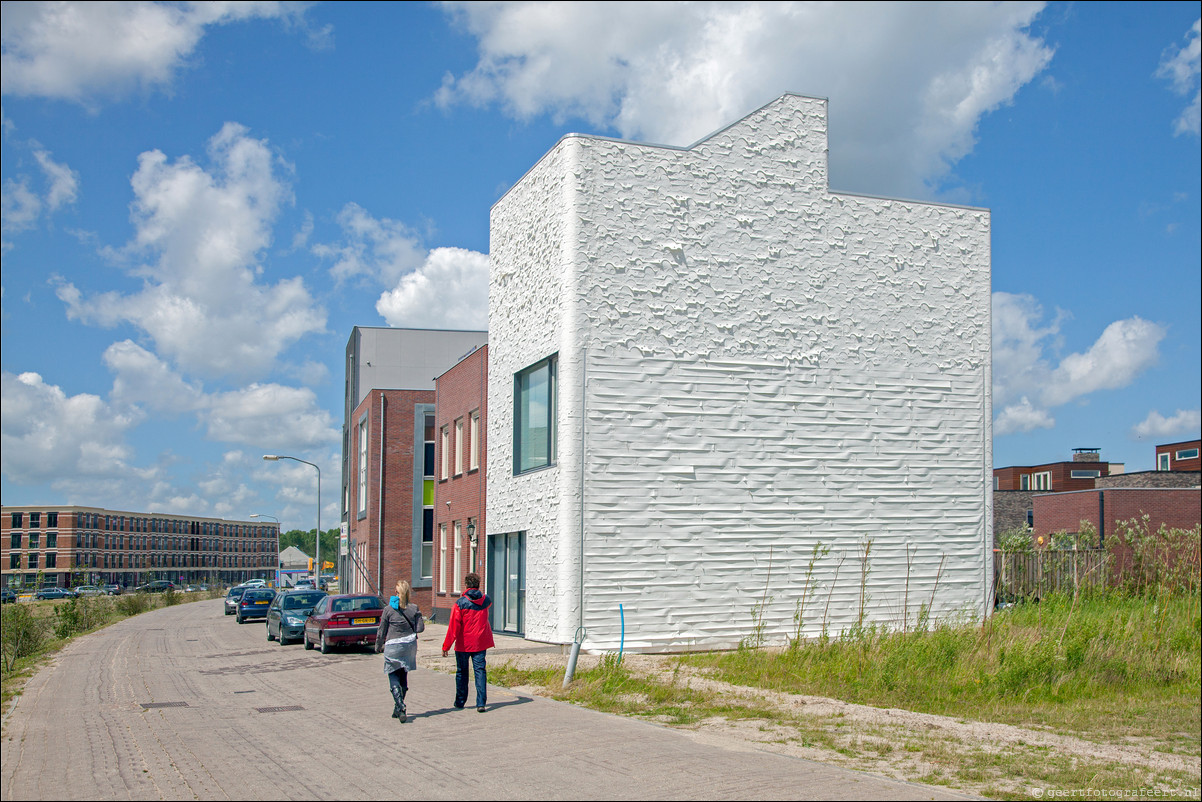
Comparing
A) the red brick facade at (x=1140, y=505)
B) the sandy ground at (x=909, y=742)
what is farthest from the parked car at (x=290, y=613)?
the red brick facade at (x=1140, y=505)

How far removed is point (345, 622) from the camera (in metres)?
22.9

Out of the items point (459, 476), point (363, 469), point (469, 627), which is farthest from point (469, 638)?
point (363, 469)

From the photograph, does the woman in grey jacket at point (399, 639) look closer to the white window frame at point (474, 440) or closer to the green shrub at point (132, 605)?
the white window frame at point (474, 440)

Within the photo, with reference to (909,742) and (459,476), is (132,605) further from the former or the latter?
(909,742)

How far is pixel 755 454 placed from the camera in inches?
863

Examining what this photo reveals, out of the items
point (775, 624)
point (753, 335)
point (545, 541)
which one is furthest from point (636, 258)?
point (775, 624)

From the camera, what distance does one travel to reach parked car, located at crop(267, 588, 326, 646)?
26.4 meters

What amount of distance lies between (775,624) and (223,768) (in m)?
14.6

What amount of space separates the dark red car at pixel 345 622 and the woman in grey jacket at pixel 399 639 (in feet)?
36.0

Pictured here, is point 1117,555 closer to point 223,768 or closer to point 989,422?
point 989,422

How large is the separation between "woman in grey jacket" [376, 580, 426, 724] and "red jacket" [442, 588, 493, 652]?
15.7 inches

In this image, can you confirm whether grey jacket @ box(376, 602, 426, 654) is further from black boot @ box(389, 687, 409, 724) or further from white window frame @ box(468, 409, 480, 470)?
white window frame @ box(468, 409, 480, 470)

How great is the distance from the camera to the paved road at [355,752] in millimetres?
7942

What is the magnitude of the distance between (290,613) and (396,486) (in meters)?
16.6
